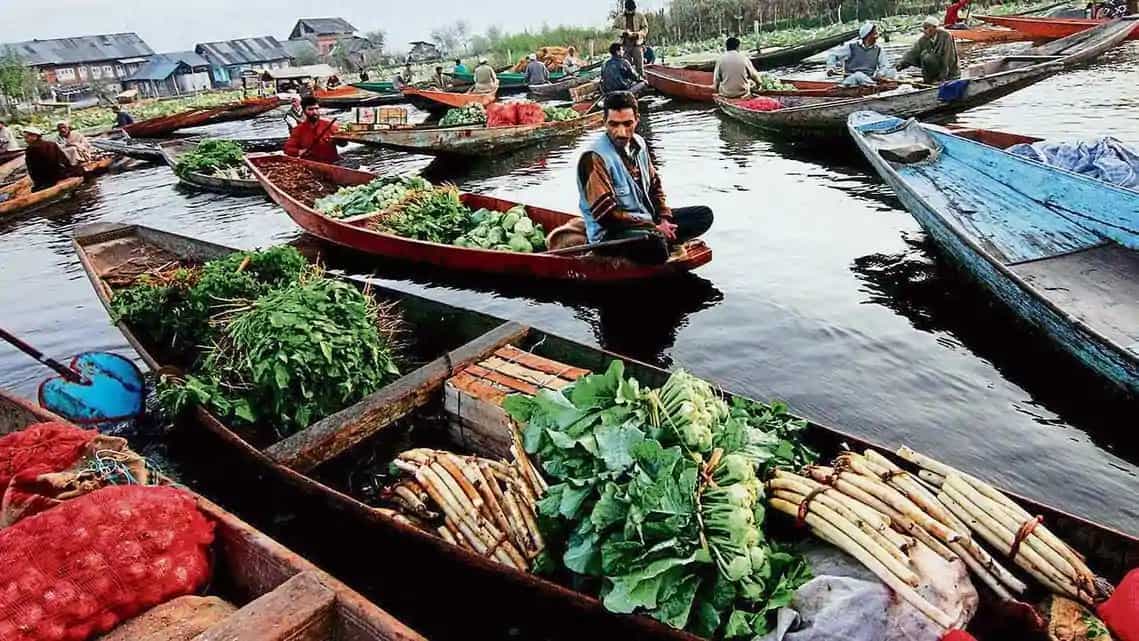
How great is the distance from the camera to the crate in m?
4.81

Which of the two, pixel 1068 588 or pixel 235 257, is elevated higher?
pixel 235 257

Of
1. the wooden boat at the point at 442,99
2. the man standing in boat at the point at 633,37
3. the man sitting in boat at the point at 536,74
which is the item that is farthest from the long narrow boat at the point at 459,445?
the man sitting in boat at the point at 536,74

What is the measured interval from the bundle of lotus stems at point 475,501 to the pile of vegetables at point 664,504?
0.61ft

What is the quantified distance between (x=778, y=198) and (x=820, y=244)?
253 centimetres

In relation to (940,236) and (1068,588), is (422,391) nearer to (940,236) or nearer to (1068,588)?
(1068,588)

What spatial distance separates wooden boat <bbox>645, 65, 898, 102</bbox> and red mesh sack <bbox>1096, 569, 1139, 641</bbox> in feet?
48.1

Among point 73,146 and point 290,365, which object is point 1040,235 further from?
point 73,146

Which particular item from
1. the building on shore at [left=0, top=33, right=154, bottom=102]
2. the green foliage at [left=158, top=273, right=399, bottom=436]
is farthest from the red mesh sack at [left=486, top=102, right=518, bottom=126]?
the building on shore at [left=0, top=33, right=154, bottom=102]

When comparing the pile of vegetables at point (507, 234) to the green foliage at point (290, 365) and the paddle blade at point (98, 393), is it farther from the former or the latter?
the paddle blade at point (98, 393)

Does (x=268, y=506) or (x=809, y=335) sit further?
(x=809, y=335)

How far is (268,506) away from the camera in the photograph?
4875 mm

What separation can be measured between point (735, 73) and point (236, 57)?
190 ft

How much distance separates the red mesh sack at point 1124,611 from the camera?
8.55 feet

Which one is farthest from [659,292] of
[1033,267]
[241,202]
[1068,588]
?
[241,202]
